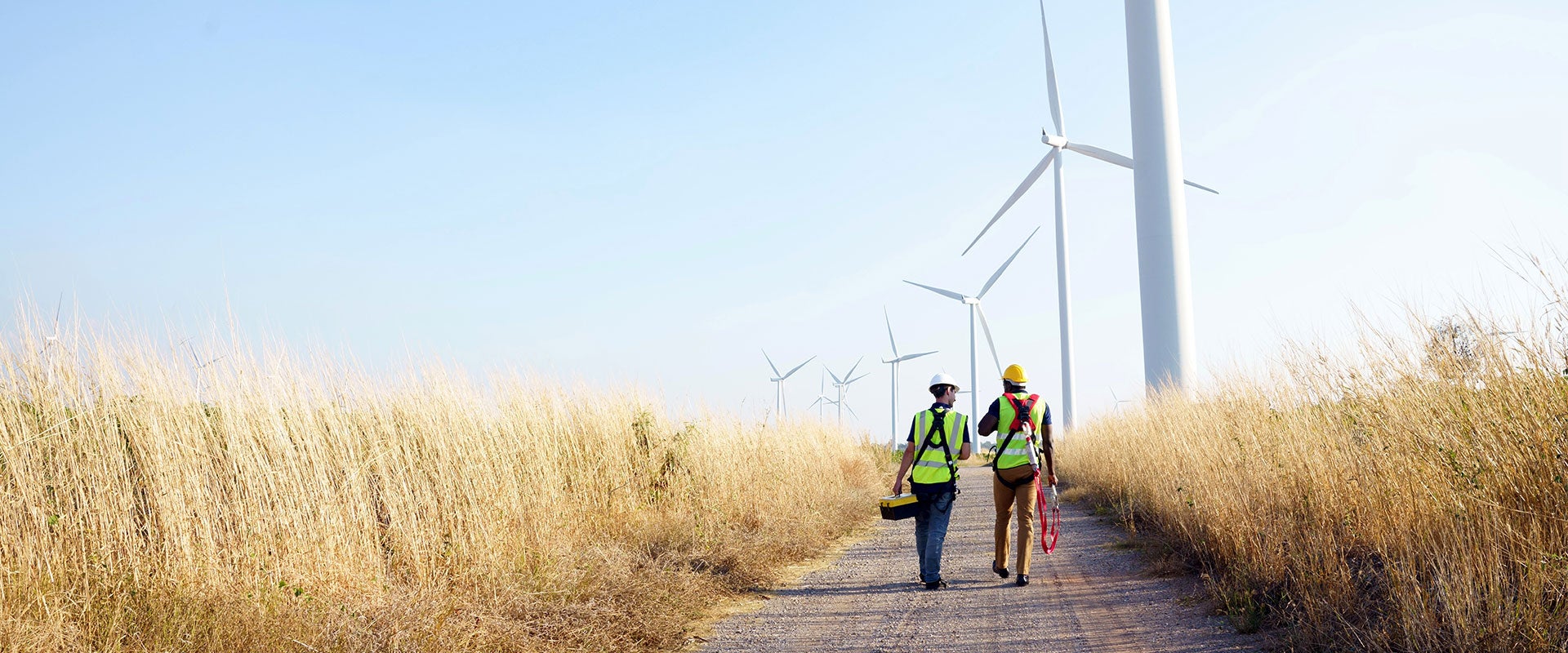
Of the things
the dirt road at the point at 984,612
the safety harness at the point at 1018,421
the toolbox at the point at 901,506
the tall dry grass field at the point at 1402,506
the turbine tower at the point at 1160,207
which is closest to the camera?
the tall dry grass field at the point at 1402,506

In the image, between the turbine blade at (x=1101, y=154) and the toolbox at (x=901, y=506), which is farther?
the turbine blade at (x=1101, y=154)

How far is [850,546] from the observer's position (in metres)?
11.5

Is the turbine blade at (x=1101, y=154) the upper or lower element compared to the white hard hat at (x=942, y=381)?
upper

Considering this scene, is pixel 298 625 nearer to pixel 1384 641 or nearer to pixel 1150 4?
pixel 1384 641

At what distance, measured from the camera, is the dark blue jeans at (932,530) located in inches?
322

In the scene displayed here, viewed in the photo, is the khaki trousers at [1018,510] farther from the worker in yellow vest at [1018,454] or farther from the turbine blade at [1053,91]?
the turbine blade at [1053,91]

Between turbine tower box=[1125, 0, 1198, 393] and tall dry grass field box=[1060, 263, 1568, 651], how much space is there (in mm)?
10709

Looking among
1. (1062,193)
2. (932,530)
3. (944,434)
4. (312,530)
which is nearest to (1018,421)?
(944,434)

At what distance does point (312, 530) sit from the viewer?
6.04 meters

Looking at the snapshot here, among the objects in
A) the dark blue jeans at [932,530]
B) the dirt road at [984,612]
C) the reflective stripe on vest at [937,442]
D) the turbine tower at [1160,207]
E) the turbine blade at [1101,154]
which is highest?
the turbine blade at [1101,154]

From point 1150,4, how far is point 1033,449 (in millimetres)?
15188

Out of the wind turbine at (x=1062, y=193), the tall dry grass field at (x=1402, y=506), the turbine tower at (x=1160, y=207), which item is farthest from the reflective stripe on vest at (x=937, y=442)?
the wind turbine at (x=1062, y=193)

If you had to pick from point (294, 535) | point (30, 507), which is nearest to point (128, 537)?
point (30, 507)

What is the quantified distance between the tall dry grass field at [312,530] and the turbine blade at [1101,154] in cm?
2443
